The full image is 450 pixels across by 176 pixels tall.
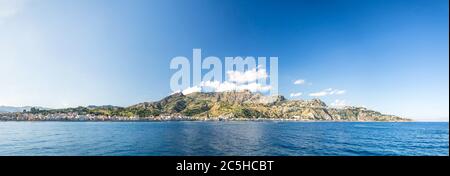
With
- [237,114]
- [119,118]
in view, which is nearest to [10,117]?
[119,118]
